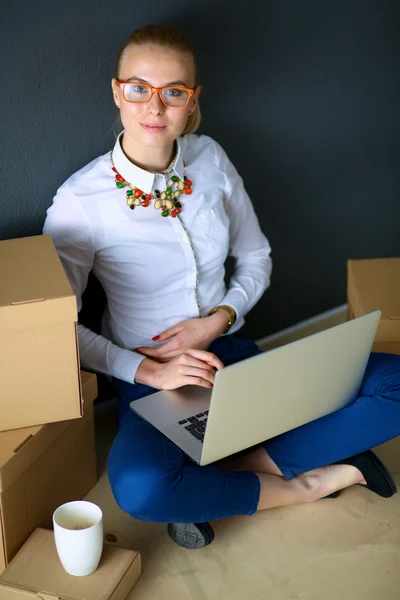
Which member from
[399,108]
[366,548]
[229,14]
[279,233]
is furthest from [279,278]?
[366,548]

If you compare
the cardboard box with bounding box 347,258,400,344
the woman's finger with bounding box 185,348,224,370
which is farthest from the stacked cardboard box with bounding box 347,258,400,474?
the woman's finger with bounding box 185,348,224,370

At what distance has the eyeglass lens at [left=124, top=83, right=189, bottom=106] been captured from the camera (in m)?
1.77

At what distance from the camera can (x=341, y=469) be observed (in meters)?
1.91

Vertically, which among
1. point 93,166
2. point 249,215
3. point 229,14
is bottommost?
point 249,215

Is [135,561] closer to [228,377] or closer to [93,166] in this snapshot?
[228,377]

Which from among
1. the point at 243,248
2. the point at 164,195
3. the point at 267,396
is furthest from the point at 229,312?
the point at 267,396

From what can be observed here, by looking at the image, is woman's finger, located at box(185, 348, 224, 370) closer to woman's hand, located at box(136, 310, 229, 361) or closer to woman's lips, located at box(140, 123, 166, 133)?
woman's hand, located at box(136, 310, 229, 361)

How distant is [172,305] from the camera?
1.99 metres

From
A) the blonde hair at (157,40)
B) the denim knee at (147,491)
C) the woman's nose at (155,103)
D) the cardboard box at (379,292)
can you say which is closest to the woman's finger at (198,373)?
the denim knee at (147,491)

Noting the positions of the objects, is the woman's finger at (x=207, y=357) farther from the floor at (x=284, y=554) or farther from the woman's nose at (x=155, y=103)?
the woman's nose at (x=155, y=103)

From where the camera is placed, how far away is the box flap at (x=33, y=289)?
4.95 ft

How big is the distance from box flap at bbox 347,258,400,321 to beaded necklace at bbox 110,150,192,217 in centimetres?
53

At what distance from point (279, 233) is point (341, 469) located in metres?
0.90

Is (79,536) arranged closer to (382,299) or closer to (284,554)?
(284,554)
